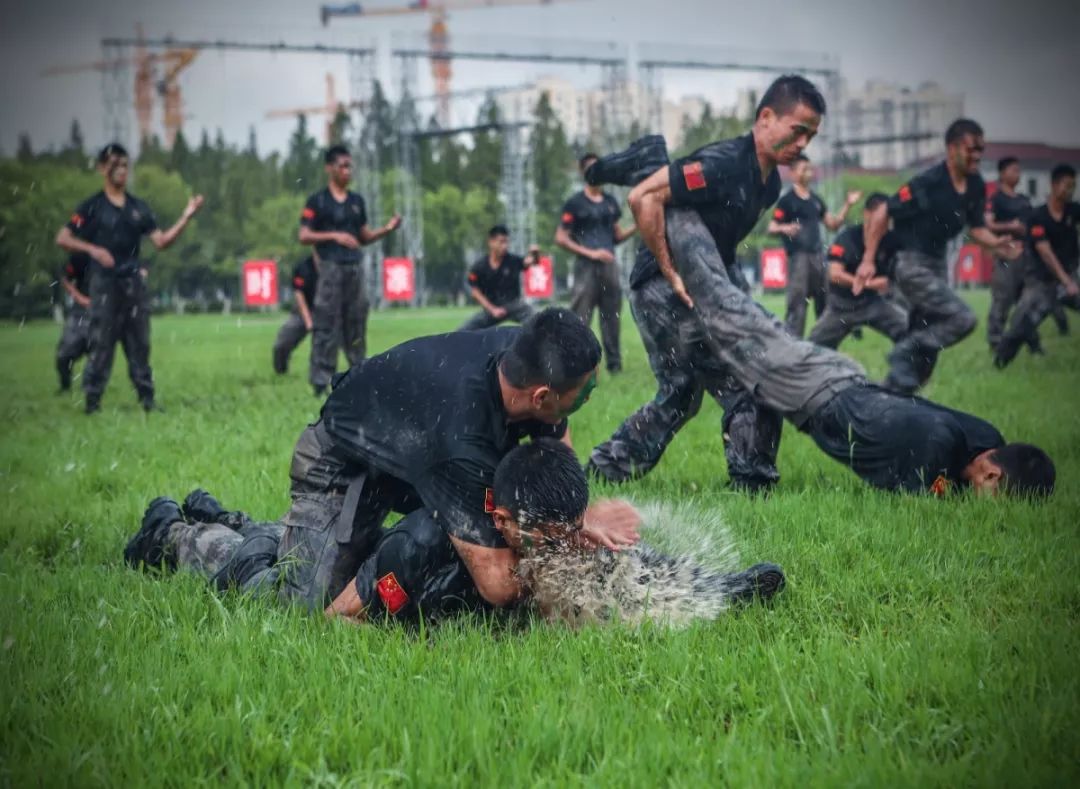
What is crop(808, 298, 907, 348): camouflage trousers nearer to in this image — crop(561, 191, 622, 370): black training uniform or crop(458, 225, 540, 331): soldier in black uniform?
crop(561, 191, 622, 370): black training uniform

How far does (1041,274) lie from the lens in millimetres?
14023

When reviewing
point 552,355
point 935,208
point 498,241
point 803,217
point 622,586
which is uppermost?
point 935,208

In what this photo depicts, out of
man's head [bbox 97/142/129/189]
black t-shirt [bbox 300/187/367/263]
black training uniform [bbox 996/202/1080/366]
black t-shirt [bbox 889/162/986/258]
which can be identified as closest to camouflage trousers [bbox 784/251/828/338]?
black training uniform [bbox 996/202/1080/366]

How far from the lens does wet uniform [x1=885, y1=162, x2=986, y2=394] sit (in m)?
9.86

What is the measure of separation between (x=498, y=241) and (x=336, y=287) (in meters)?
3.46

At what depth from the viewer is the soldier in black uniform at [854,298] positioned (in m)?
10.9

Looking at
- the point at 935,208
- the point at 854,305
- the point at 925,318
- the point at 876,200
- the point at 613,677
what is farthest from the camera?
the point at 854,305

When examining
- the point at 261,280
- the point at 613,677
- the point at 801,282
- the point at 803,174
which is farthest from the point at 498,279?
the point at 261,280

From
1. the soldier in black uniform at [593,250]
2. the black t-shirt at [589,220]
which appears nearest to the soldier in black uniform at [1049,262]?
the soldier in black uniform at [593,250]

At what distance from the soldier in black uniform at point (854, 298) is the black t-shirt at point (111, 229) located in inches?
266

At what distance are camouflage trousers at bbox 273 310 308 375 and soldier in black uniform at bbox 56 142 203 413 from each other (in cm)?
337

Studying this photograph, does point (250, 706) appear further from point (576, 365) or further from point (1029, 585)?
point (1029, 585)

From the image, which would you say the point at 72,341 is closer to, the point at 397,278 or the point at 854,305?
the point at 854,305

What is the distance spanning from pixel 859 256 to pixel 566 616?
27.3ft
